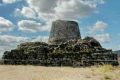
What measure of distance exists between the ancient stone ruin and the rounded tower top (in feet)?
8.94

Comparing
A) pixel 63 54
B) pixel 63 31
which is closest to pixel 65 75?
pixel 63 54

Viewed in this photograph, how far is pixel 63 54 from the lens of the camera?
37250 mm

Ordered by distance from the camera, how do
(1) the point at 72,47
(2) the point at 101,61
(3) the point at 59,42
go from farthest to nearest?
(3) the point at 59,42 → (1) the point at 72,47 → (2) the point at 101,61

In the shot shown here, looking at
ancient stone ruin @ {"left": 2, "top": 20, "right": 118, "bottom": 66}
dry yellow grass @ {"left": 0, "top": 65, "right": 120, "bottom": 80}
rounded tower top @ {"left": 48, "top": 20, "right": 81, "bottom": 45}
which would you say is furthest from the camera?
rounded tower top @ {"left": 48, "top": 20, "right": 81, "bottom": 45}

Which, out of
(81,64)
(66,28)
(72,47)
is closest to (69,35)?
(66,28)

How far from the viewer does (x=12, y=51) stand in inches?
1545

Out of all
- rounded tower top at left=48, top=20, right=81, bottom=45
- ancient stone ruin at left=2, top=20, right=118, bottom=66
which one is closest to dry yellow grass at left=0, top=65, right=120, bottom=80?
ancient stone ruin at left=2, top=20, right=118, bottom=66

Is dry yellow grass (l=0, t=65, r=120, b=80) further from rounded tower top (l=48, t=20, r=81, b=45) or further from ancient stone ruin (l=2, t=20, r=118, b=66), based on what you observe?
rounded tower top (l=48, t=20, r=81, b=45)

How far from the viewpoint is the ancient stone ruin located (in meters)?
35.3

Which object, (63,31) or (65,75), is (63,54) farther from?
(65,75)

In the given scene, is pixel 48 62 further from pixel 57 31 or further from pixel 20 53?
pixel 57 31

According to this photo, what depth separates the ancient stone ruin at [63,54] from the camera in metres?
35.3

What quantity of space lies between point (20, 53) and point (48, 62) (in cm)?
421

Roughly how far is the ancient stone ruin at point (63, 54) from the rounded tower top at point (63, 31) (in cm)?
273
